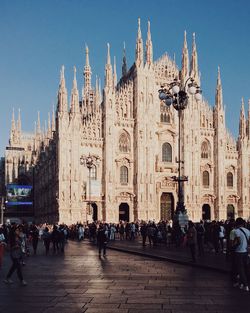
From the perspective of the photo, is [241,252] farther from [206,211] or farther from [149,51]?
[206,211]

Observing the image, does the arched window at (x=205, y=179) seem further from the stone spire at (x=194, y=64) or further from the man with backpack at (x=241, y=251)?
the man with backpack at (x=241, y=251)

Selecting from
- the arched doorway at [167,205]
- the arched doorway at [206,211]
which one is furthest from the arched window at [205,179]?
the arched doorway at [167,205]

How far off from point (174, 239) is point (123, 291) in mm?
17050

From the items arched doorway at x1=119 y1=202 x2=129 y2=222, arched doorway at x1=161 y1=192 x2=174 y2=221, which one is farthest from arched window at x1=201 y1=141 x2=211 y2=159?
arched doorway at x1=119 y1=202 x2=129 y2=222

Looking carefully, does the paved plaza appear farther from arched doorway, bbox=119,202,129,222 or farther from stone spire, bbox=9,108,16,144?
stone spire, bbox=9,108,16,144

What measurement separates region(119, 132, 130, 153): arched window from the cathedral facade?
0.12m

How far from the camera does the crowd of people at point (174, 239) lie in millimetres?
11094

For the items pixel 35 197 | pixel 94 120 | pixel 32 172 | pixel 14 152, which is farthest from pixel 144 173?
pixel 14 152

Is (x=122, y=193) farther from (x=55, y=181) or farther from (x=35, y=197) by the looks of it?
(x=35, y=197)

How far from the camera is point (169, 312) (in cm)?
863

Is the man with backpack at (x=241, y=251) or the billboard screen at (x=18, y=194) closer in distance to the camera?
the man with backpack at (x=241, y=251)

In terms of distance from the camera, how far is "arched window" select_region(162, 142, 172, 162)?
55.8 meters

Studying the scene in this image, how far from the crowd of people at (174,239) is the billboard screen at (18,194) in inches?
902

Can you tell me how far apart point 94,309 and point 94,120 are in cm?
4405
